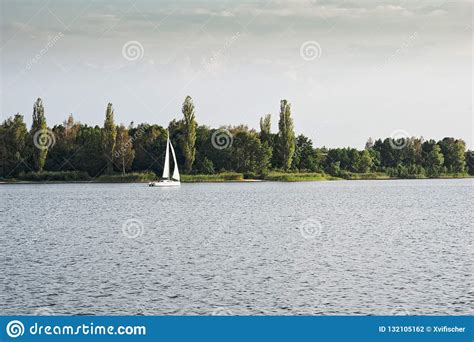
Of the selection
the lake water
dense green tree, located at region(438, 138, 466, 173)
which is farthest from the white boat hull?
dense green tree, located at region(438, 138, 466, 173)

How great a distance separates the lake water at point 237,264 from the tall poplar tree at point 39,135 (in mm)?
44173

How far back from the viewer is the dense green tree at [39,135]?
8962cm

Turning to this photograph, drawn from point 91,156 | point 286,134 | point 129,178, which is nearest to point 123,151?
point 91,156

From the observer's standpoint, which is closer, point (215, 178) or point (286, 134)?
point (286, 134)

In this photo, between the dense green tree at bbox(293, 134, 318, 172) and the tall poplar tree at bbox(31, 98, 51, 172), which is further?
the dense green tree at bbox(293, 134, 318, 172)

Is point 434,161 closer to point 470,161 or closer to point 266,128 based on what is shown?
point 470,161

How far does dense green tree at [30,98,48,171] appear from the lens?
294 feet

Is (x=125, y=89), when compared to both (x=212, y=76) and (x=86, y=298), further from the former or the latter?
(x=86, y=298)

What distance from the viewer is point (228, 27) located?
305 feet

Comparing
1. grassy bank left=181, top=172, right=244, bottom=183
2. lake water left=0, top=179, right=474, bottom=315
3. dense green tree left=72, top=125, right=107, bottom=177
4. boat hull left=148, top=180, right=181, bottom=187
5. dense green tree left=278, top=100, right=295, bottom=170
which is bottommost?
lake water left=0, top=179, right=474, bottom=315

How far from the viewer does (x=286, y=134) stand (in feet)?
323

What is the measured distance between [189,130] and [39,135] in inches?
808

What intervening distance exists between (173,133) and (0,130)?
26.1 metres

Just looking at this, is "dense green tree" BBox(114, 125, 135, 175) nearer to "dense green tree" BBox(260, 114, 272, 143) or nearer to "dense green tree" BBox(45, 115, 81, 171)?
"dense green tree" BBox(45, 115, 81, 171)
